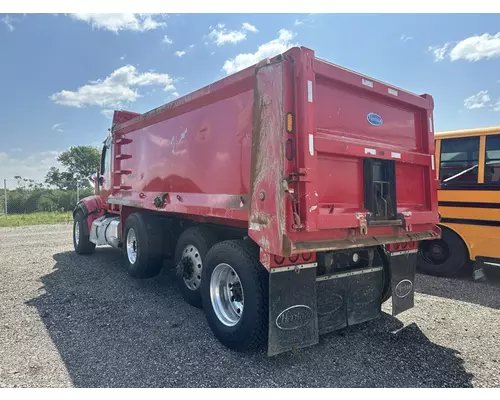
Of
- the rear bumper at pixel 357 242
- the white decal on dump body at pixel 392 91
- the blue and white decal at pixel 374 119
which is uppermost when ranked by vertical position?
the white decal on dump body at pixel 392 91

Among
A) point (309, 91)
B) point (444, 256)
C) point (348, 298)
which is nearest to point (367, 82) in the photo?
point (309, 91)

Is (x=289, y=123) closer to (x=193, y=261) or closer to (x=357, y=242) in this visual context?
(x=357, y=242)

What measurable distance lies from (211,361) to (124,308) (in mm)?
1933

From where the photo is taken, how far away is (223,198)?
3855 mm

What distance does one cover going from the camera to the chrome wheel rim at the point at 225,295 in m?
3.71

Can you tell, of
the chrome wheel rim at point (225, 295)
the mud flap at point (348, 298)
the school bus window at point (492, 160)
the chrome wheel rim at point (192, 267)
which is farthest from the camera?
the school bus window at point (492, 160)

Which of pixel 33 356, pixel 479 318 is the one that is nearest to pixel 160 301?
pixel 33 356

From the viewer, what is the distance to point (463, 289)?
562 cm

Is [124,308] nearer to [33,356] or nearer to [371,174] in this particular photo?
[33,356]

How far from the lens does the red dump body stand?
2.99 m

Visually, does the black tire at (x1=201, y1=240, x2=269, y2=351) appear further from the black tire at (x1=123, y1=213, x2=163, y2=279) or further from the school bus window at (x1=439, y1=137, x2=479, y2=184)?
the school bus window at (x1=439, y1=137, x2=479, y2=184)

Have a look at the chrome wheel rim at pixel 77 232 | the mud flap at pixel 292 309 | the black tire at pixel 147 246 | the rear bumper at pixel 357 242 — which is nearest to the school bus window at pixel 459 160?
the rear bumper at pixel 357 242

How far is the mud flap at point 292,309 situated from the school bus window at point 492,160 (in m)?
4.25

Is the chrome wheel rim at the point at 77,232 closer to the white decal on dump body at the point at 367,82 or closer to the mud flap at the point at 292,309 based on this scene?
the mud flap at the point at 292,309
